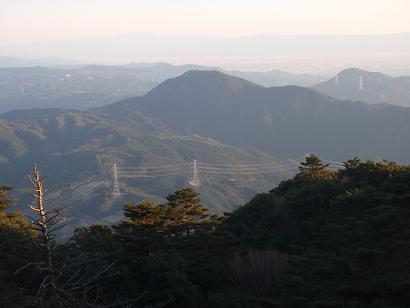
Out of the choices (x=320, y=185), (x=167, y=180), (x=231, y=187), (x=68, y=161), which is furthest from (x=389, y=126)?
(x=320, y=185)

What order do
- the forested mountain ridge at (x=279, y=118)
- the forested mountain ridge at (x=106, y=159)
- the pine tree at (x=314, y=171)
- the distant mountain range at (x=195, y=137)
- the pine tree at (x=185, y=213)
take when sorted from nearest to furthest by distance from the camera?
the pine tree at (x=185, y=213), the pine tree at (x=314, y=171), the forested mountain ridge at (x=106, y=159), the distant mountain range at (x=195, y=137), the forested mountain ridge at (x=279, y=118)

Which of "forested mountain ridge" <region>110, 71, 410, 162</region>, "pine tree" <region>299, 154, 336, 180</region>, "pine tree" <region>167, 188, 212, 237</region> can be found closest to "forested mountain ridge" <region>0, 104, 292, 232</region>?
"forested mountain ridge" <region>110, 71, 410, 162</region>

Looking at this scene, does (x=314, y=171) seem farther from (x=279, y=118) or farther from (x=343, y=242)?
(x=279, y=118)

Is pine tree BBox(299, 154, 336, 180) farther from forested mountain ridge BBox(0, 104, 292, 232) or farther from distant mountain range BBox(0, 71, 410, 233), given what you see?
distant mountain range BBox(0, 71, 410, 233)

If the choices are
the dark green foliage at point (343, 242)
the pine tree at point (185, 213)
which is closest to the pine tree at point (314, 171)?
the dark green foliage at point (343, 242)

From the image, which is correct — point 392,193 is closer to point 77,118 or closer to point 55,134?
point 55,134

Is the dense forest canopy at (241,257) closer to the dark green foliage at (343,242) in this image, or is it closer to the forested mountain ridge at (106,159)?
the dark green foliage at (343,242)
